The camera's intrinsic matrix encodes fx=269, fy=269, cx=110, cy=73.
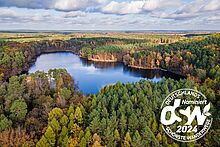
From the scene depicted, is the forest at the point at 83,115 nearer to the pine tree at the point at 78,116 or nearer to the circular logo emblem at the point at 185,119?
the pine tree at the point at 78,116

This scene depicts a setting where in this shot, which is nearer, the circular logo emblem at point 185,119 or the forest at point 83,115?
the forest at point 83,115

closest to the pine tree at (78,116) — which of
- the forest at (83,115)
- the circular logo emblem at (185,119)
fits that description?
the forest at (83,115)

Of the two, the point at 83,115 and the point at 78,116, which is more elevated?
the point at 78,116

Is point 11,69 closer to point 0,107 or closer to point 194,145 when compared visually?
point 0,107

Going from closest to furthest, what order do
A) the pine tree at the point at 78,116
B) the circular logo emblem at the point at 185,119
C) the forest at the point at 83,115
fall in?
the forest at the point at 83,115 → the circular logo emblem at the point at 185,119 → the pine tree at the point at 78,116

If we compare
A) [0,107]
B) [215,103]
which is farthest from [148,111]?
[0,107]

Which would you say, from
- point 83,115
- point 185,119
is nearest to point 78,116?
point 83,115

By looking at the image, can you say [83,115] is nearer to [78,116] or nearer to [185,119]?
[78,116]

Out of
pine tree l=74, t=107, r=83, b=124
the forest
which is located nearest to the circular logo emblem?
the forest
